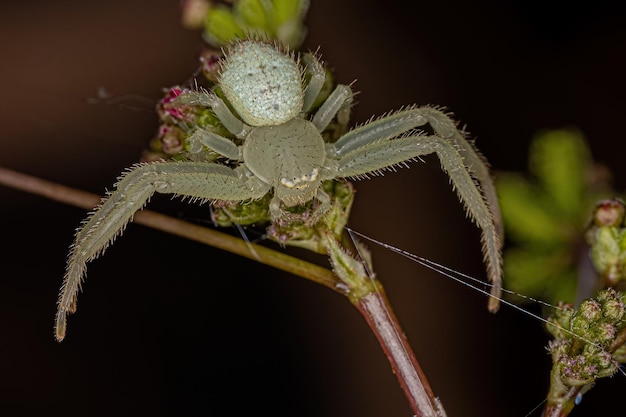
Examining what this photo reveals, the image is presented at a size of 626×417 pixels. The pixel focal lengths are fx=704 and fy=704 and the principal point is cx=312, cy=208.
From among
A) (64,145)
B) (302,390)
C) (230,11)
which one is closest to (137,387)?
(302,390)

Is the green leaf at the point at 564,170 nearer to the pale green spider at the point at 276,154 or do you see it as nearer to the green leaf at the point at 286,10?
the pale green spider at the point at 276,154

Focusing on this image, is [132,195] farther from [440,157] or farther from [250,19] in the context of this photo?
[440,157]

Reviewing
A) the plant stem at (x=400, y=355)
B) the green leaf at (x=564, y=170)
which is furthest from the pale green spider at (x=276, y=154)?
the plant stem at (x=400, y=355)

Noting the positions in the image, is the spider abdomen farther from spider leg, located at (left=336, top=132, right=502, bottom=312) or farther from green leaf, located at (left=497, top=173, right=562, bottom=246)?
green leaf, located at (left=497, top=173, right=562, bottom=246)

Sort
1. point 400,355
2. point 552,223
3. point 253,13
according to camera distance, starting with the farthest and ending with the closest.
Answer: point 552,223
point 253,13
point 400,355

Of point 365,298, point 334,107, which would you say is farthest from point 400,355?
point 334,107

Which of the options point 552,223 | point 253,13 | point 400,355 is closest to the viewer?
point 400,355
